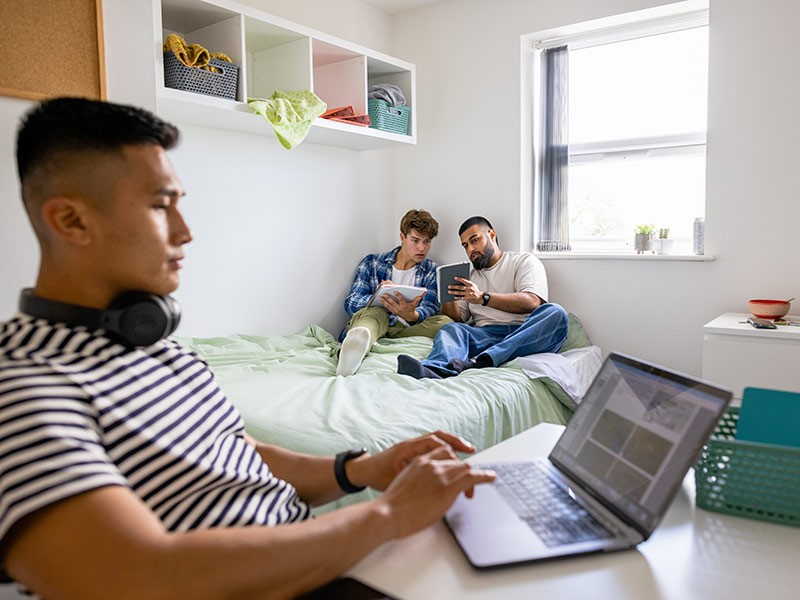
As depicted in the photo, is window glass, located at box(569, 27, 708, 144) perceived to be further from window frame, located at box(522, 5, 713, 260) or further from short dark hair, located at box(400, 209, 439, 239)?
short dark hair, located at box(400, 209, 439, 239)

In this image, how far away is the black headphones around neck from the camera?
32.5 inches

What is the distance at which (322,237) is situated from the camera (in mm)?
3666

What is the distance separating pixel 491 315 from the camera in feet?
11.1

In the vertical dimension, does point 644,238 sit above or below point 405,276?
above

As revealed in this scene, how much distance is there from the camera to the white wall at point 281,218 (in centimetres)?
299

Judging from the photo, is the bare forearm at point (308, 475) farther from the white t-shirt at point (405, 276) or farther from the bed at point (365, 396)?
the white t-shirt at point (405, 276)

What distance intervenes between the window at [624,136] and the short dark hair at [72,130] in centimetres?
312

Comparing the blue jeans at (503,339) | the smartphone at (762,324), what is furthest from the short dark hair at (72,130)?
the smartphone at (762,324)

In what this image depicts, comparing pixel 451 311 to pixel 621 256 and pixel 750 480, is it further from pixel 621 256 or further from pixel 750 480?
pixel 750 480

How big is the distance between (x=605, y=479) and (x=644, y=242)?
8.78 ft

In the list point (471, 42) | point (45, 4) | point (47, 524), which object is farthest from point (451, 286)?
point (47, 524)

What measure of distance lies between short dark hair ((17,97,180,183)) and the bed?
3.73 feet

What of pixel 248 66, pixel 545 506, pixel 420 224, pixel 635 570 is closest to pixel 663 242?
pixel 420 224

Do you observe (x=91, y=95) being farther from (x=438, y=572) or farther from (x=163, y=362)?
(x=438, y=572)
